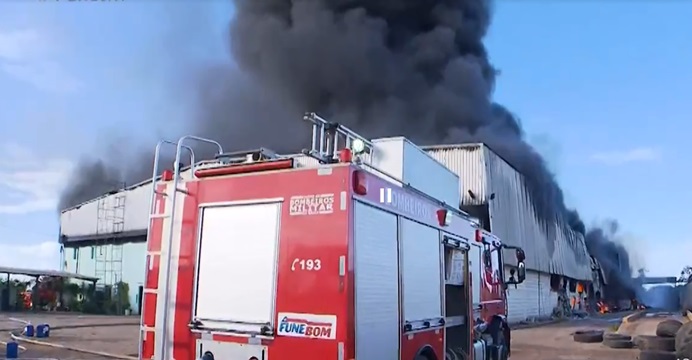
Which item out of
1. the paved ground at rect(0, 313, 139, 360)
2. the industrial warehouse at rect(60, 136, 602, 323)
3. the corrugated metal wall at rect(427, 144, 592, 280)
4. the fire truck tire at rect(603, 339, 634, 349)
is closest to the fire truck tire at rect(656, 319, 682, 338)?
the fire truck tire at rect(603, 339, 634, 349)

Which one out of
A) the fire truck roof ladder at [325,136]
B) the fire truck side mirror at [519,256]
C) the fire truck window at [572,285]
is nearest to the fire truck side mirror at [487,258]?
the fire truck side mirror at [519,256]

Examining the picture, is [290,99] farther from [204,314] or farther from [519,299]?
[204,314]

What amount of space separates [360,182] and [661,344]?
11.2 m

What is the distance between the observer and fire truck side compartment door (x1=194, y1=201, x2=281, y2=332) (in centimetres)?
561

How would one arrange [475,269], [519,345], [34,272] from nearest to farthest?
[475,269] < [519,345] < [34,272]

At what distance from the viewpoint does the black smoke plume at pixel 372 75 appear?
1470 inches

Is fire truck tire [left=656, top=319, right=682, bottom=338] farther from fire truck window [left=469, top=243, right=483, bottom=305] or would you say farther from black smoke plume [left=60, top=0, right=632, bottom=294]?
black smoke plume [left=60, top=0, right=632, bottom=294]

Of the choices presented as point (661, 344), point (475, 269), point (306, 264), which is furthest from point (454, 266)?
point (661, 344)

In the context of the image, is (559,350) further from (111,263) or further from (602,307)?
(602,307)

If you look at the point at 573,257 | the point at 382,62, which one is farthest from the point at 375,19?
the point at 573,257

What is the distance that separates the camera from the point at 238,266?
19.0 feet

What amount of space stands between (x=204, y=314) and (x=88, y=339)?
13.9m

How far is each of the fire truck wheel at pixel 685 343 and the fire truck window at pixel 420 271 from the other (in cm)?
643

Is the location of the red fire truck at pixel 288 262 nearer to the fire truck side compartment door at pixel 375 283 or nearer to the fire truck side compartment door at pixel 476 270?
the fire truck side compartment door at pixel 375 283
